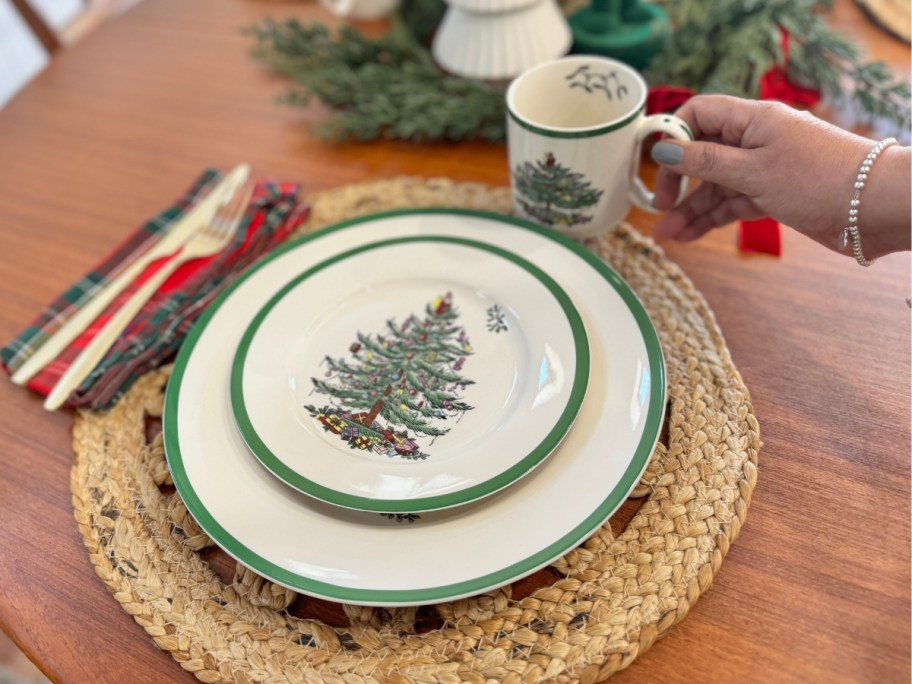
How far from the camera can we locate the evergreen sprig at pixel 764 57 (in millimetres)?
757

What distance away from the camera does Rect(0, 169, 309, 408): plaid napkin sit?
2.06 ft

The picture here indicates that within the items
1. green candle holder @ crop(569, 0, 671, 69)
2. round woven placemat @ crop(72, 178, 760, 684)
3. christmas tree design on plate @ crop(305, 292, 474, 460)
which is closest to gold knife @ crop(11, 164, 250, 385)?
round woven placemat @ crop(72, 178, 760, 684)

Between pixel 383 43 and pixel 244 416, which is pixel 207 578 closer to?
pixel 244 416

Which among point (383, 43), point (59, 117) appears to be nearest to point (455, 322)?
point (383, 43)

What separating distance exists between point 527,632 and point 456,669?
5 centimetres

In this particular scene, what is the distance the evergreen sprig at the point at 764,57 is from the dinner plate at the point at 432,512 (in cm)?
34

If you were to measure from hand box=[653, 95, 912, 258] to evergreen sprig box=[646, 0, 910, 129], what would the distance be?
0.19 m

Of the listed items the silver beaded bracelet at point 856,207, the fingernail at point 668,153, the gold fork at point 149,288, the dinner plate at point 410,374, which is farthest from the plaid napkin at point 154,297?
the silver beaded bracelet at point 856,207

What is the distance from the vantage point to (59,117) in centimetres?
101

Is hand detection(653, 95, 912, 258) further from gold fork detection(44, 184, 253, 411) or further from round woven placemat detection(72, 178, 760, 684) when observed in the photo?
gold fork detection(44, 184, 253, 411)

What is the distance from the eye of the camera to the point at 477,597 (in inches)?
18.3

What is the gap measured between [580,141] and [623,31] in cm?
35

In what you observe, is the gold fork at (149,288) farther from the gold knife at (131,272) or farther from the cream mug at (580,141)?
the cream mug at (580,141)

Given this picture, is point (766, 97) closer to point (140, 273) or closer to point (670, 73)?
point (670, 73)
